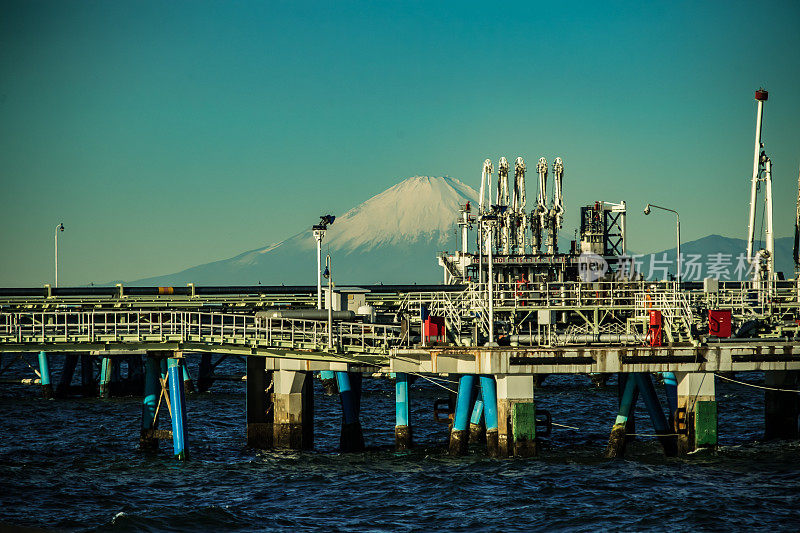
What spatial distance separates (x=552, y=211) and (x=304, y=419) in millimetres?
51794

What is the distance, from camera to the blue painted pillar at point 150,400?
5272cm

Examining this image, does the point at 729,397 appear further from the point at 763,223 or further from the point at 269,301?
the point at 269,301

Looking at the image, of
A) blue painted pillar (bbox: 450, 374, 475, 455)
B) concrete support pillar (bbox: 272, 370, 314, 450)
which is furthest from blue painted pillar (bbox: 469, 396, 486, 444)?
concrete support pillar (bbox: 272, 370, 314, 450)

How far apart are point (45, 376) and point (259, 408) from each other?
126 feet

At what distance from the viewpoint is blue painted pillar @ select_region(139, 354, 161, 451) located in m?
52.7

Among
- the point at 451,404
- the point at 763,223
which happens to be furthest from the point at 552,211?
the point at 451,404

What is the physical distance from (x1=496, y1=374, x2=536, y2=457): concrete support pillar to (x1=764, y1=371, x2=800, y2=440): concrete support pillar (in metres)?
17.4

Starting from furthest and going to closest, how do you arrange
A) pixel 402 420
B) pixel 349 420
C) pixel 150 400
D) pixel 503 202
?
1. pixel 503 202
2. pixel 402 420
3. pixel 349 420
4. pixel 150 400

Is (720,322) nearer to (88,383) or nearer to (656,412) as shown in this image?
(656,412)

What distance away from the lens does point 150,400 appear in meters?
52.7

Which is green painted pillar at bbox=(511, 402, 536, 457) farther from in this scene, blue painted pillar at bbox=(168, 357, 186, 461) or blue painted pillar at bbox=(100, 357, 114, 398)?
blue painted pillar at bbox=(100, 357, 114, 398)

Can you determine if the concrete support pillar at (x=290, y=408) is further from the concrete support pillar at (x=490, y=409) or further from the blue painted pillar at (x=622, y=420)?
the blue painted pillar at (x=622, y=420)

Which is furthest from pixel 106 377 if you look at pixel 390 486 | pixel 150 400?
pixel 390 486

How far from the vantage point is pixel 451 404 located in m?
Result: 63.1
